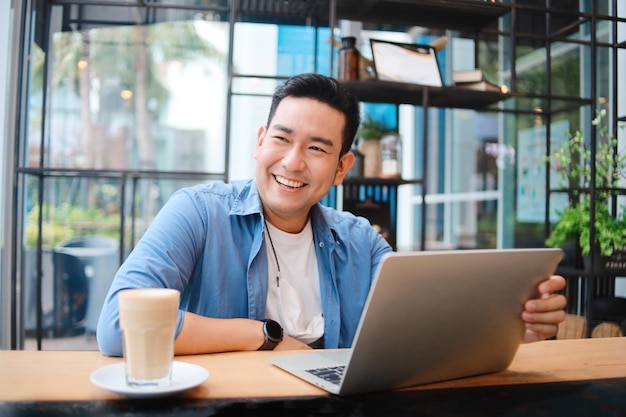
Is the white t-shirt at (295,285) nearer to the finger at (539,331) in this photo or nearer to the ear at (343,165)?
the ear at (343,165)

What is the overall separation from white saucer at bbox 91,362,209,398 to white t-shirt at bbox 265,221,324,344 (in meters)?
0.66

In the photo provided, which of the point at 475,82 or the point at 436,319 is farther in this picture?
the point at 475,82

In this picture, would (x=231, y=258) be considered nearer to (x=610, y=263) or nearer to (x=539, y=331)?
(x=539, y=331)

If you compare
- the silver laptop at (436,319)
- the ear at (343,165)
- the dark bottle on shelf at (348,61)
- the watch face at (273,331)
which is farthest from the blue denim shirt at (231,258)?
the dark bottle on shelf at (348,61)

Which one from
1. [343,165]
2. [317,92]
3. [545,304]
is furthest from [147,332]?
[343,165]

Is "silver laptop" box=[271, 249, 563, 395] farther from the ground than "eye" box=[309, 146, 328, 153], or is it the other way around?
"eye" box=[309, 146, 328, 153]

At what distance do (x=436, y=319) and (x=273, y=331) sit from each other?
50cm

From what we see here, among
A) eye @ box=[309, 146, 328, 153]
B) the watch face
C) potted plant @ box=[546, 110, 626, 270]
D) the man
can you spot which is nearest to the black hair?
the man

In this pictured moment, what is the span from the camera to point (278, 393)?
2.79 feet

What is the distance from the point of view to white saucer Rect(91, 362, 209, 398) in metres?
0.77

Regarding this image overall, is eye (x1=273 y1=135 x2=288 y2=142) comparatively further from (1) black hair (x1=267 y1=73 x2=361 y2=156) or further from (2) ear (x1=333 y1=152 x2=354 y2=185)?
(2) ear (x1=333 y1=152 x2=354 y2=185)

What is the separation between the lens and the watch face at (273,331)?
1.25 metres

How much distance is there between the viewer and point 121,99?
4.23 metres

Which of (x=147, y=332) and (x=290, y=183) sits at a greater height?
(x=290, y=183)
